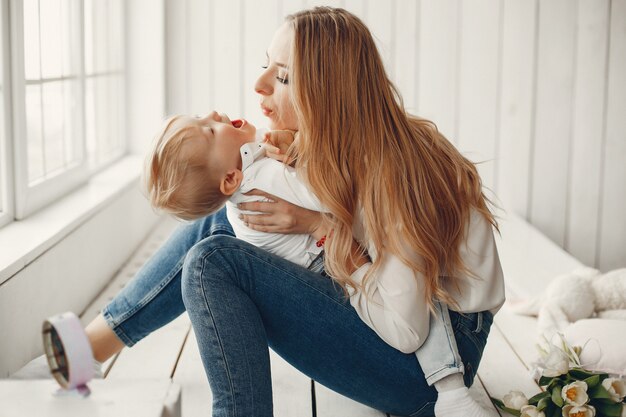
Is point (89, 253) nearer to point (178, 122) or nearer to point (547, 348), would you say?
point (178, 122)

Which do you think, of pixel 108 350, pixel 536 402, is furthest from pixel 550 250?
pixel 108 350

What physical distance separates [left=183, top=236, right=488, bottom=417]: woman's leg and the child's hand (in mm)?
215

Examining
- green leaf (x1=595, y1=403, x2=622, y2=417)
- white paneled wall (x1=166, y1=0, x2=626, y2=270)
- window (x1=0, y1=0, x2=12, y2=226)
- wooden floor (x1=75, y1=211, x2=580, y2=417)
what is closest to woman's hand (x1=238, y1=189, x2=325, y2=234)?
wooden floor (x1=75, y1=211, x2=580, y2=417)

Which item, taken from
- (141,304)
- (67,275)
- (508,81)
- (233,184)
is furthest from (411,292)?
(508,81)

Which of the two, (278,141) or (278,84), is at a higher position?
→ (278,84)

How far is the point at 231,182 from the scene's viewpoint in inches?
65.5

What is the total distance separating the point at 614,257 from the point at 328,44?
2837 millimetres

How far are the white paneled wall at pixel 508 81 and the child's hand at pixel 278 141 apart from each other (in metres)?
2.19

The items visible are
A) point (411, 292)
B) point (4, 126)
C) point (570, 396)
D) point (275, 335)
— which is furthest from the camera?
point (4, 126)

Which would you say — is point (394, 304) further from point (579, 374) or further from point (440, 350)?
point (579, 374)

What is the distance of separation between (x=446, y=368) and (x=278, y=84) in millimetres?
644

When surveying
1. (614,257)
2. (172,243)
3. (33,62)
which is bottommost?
(614,257)

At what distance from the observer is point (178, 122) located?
1.65 metres

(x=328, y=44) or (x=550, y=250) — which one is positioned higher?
(x=328, y=44)
